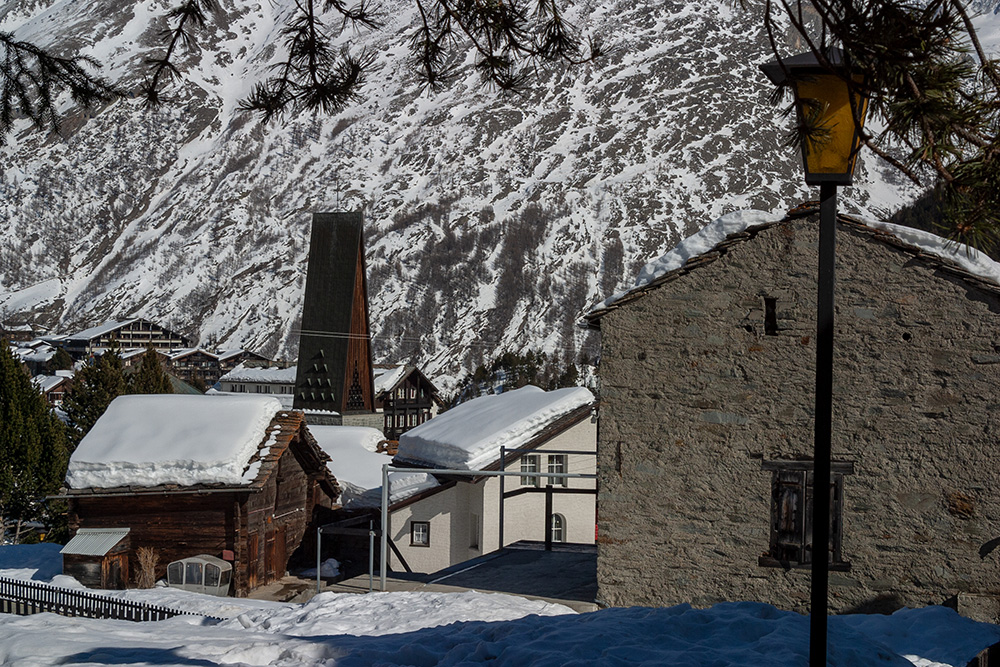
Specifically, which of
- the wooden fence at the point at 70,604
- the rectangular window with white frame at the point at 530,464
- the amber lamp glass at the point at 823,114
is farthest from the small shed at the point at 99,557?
the amber lamp glass at the point at 823,114

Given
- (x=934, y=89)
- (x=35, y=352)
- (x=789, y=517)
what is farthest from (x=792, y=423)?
(x=35, y=352)

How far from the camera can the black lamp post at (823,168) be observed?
Result: 4875 mm

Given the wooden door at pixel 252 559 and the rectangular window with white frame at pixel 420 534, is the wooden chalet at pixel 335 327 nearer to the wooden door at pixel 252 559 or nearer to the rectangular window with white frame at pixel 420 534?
the rectangular window with white frame at pixel 420 534

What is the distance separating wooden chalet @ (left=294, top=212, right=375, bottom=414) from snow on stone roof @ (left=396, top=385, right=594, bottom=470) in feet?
113

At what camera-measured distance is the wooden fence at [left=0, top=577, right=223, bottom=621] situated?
1412cm

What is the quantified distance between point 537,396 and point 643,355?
12.8 m

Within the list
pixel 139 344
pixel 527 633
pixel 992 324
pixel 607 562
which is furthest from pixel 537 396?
pixel 139 344

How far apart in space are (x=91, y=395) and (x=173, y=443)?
26.3 m

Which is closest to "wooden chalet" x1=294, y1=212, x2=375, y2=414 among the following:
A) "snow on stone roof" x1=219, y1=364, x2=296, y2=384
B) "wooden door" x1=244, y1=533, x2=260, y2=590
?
"snow on stone roof" x1=219, y1=364, x2=296, y2=384

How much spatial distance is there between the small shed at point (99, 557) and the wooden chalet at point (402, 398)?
43.4 metres

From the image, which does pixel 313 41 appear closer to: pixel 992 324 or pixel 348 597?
pixel 348 597

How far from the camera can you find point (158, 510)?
21266 millimetres

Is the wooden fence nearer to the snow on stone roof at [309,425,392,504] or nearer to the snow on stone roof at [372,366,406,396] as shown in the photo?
the snow on stone roof at [309,425,392,504]

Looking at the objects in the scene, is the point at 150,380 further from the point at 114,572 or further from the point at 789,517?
the point at 789,517
